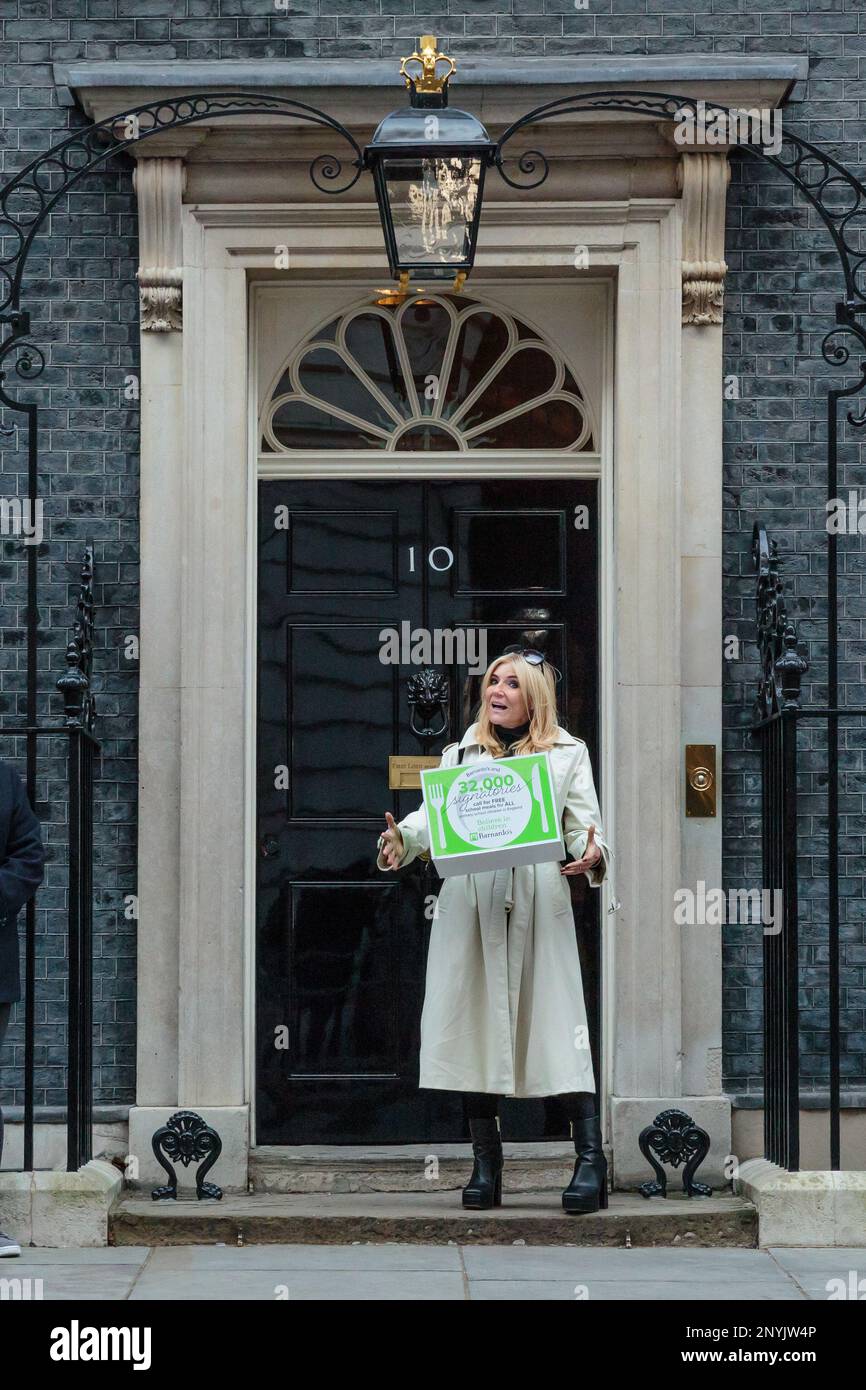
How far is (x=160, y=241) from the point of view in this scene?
8.27 m

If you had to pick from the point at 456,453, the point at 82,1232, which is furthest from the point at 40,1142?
the point at 456,453

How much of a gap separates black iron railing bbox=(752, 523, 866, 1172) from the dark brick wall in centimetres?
44

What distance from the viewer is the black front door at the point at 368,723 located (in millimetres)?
8484

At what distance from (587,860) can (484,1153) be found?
1.15 m

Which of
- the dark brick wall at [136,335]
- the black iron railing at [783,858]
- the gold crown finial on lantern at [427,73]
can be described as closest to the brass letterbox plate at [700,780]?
the dark brick wall at [136,335]

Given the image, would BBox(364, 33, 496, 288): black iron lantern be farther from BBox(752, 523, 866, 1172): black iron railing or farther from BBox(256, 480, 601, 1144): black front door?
BBox(752, 523, 866, 1172): black iron railing

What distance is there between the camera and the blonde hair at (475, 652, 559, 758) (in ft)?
23.8

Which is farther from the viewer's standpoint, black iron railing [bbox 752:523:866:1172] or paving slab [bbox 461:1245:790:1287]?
black iron railing [bbox 752:523:866:1172]

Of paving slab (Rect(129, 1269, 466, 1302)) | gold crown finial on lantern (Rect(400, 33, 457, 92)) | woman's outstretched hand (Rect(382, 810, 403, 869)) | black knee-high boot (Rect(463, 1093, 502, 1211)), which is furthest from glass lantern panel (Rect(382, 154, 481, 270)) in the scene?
paving slab (Rect(129, 1269, 466, 1302))

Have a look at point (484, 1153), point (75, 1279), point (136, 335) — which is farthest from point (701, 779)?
point (75, 1279)

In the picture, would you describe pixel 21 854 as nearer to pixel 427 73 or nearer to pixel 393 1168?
pixel 393 1168

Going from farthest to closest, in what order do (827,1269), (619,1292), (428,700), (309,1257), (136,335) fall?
(428,700)
(136,335)
(309,1257)
(827,1269)
(619,1292)

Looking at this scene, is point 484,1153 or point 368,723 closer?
point 484,1153

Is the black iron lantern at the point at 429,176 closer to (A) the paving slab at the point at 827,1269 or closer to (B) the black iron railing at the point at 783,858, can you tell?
(B) the black iron railing at the point at 783,858
